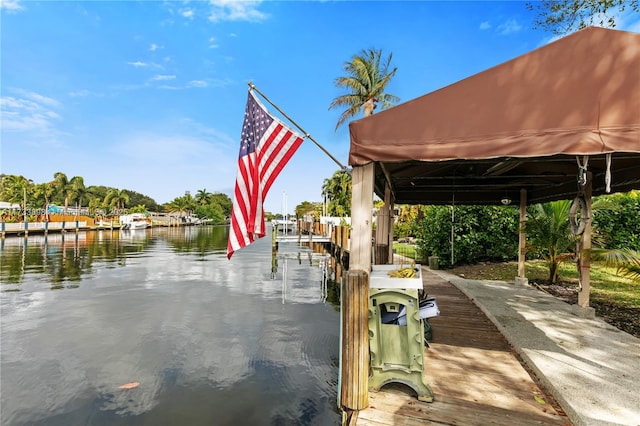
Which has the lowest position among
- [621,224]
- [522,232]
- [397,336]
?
[397,336]

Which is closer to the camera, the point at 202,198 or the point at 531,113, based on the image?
the point at 531,113

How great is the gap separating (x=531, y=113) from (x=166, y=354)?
832 centimetres

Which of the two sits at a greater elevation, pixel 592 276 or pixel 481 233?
pixel 481 233

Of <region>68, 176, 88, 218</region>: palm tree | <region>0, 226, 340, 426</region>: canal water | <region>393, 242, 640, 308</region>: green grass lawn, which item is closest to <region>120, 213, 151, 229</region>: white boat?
<region>68, 176, 88, 218</region>: palm tree

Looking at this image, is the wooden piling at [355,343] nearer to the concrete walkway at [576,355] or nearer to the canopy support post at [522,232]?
the concrete walkway at [576,355]

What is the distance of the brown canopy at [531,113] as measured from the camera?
318 centimetres

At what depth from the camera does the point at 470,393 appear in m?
3.60

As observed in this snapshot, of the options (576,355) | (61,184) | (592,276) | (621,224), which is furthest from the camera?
(61,184)

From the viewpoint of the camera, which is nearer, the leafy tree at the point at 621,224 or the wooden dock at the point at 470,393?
the wooden dock at the point at 470,393

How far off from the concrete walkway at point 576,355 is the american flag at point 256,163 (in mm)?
4196

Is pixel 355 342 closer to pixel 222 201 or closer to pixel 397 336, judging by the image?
pixel 397 336

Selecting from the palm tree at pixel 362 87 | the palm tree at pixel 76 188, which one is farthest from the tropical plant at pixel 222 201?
the palm tree at pixel 362 87

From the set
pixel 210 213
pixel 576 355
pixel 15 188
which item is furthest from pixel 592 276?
pixel 210 213

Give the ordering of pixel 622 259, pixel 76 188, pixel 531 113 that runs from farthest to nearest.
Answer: pixel 76 188 < pixel 622 259 < pixel 531 113
